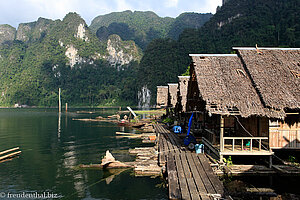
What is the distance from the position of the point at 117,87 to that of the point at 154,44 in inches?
1792

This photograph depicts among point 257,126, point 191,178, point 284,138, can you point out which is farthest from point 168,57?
point 191,178

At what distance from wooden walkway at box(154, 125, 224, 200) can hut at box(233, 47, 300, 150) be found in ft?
14.8

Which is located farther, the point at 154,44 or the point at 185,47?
the point at 154,44

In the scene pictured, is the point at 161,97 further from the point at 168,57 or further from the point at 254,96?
the point at 168,57

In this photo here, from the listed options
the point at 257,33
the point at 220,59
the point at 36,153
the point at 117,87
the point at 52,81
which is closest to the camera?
the point at 220,59

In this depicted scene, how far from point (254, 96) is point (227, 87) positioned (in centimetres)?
163

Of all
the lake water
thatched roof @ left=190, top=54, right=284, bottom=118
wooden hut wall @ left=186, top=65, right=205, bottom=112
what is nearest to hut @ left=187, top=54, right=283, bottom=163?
thatched roof @ left=190, top=54, right=284, bottom=118

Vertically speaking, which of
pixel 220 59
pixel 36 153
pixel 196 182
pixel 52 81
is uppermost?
pixel 52 81

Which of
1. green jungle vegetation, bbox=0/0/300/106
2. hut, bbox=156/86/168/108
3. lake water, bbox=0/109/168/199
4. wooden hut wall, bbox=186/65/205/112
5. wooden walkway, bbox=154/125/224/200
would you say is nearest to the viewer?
wooden walkway, bbox=154/125/224/200

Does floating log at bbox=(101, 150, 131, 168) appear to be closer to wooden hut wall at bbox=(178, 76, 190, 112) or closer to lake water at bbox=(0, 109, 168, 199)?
lake water at bbox=(0, 109, 168, 199)

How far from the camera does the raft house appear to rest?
13172 millimetres

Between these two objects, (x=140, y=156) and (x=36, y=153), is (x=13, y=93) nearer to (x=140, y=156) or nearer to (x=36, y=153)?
(x=36, y=153)

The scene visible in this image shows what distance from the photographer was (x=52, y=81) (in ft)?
627

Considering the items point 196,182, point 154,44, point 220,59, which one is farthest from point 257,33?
point 196,182
